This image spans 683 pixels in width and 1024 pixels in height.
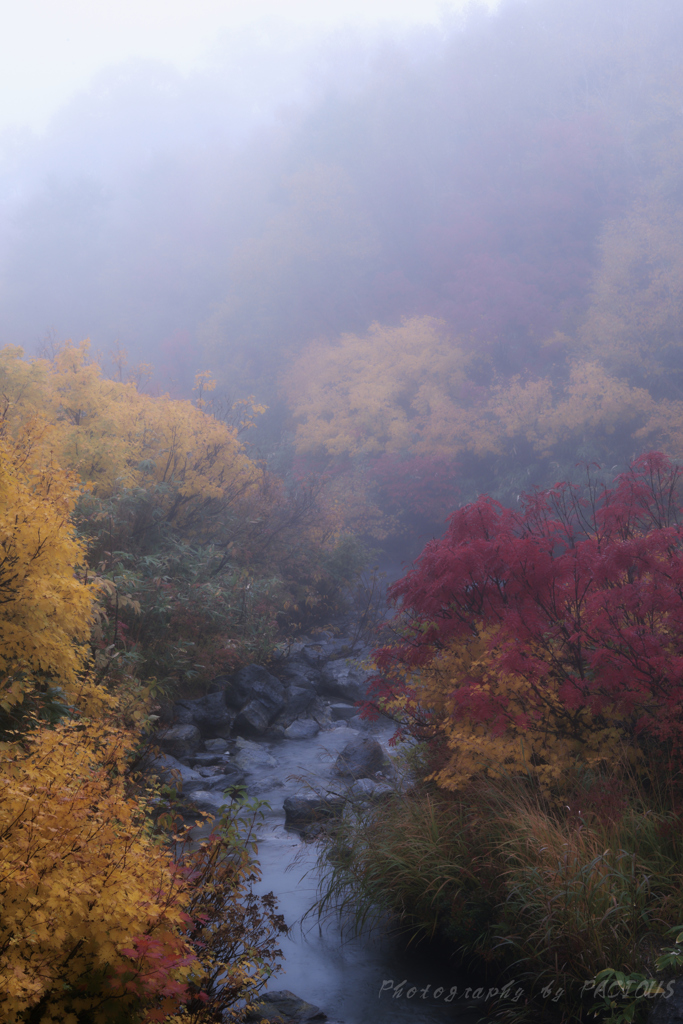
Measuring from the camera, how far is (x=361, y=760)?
9.79 metres

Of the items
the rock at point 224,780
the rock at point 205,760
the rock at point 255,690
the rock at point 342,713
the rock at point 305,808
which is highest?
the rock at point 255,690

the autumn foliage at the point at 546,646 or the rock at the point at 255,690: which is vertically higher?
the rock at the point at 255,690

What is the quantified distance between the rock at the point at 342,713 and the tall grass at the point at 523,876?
7.04 m

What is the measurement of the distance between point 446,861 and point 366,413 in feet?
86.9

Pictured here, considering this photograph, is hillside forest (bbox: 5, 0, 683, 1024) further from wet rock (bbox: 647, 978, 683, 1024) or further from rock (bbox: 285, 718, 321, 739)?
rock (bbox: 285, 718, 321, 739)

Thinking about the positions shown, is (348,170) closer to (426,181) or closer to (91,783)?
(426,181)

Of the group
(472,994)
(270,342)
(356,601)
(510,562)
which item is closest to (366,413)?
(356,601)

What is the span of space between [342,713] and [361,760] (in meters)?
4.05

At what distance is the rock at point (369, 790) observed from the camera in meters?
7.18

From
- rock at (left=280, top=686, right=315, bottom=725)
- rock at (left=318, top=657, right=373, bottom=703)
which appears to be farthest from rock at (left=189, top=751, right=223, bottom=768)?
rock at (left=318, top=657, right=373, bottom=703)

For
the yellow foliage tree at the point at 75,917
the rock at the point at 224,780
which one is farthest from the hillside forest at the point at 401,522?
the rock at the point at 224,780

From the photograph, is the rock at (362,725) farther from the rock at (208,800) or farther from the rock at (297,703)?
the rock at (208,800)

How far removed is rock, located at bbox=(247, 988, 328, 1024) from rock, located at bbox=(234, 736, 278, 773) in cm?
560

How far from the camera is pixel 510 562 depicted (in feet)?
19.5
